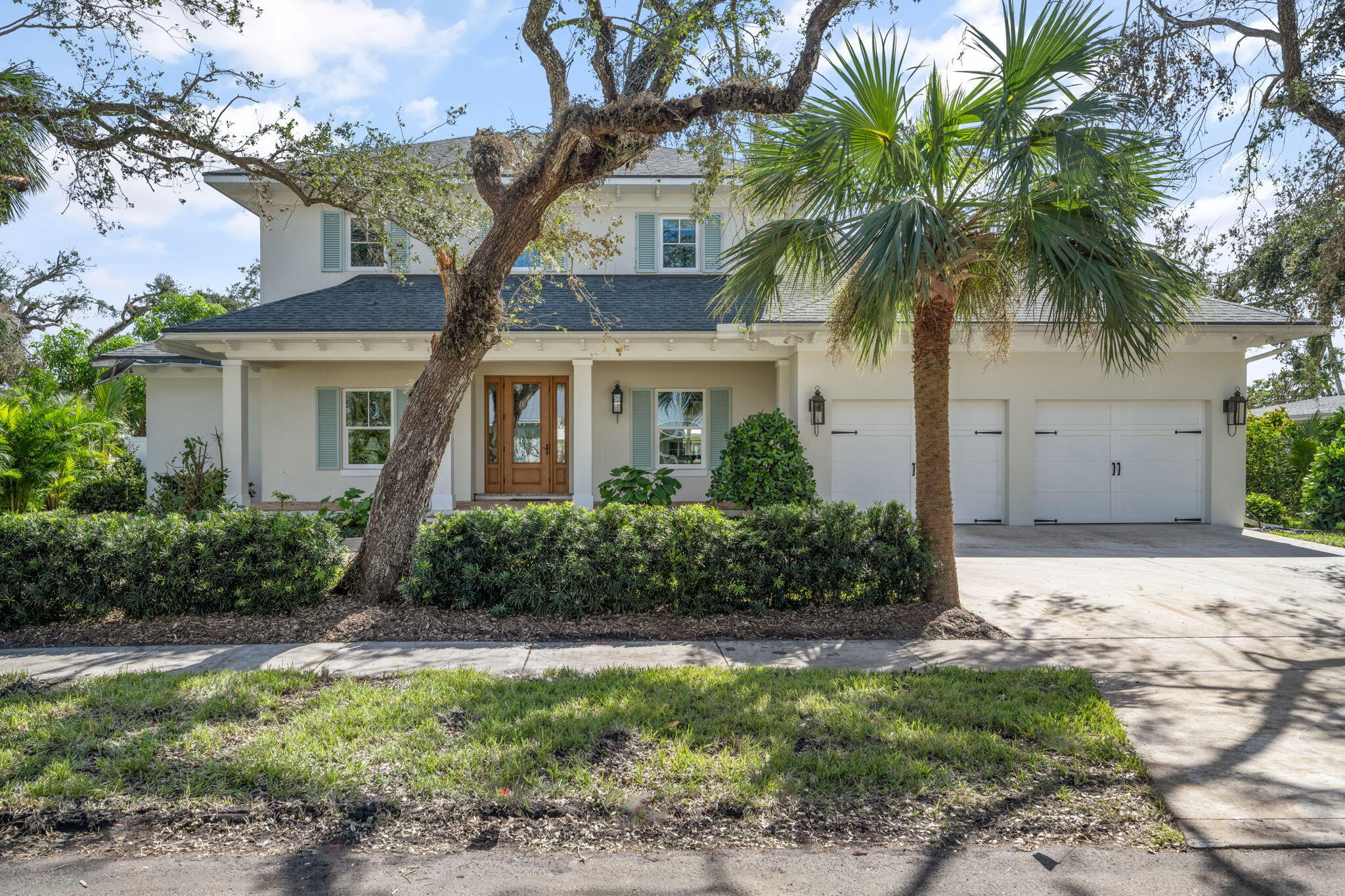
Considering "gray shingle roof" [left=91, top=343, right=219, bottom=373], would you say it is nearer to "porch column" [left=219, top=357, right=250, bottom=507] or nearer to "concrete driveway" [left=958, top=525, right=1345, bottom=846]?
"porch column" [left=219, top=357, right=250, bottom=507]

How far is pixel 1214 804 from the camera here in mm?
3012

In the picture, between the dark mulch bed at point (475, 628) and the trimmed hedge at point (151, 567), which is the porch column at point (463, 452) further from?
the dark mulch bed at point (475, 628)

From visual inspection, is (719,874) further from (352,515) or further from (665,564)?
(352,515)

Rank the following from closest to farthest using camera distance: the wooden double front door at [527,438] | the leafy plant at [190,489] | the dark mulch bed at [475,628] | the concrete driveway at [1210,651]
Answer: the concrete driveway at [1210,651] → the dark mulch bed at [475,628] → the leafy plant at [190,489] → the wooden double front door at [527,438]

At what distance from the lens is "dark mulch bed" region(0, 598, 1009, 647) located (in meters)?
5.54

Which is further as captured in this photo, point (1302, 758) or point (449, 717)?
point (449, 717)

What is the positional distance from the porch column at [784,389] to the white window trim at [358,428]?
656cm

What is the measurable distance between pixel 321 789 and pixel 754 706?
2.05 m

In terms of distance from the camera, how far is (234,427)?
1157cm

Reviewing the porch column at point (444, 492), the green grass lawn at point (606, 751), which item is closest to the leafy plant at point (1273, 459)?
the green grass lawn at point (606, 751)

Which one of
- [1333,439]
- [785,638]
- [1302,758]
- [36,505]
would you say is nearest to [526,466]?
[36,505]

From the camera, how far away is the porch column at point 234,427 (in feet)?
37.8

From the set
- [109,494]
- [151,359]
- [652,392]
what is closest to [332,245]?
[151,359]

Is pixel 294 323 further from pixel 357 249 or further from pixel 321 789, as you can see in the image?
pixel 321 789
